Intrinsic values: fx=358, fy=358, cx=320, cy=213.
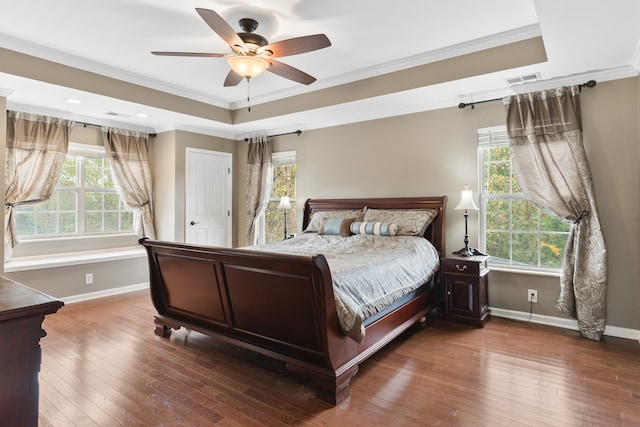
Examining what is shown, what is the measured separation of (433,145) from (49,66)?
161 inches

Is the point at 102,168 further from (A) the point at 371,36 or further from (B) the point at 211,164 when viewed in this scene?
(A) the point at 371,36

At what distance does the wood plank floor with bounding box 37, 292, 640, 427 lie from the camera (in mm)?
2078

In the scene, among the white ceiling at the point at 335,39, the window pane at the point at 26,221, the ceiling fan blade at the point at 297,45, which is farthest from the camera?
the window pane at the point at 26,221

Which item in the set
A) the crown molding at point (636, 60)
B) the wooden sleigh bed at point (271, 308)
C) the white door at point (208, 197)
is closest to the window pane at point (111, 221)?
the white door at point (208, 197)

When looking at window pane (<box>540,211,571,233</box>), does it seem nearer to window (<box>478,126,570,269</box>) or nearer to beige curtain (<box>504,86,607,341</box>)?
window (<box>478,126,570,269</box>)

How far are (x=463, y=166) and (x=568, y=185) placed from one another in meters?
1.04

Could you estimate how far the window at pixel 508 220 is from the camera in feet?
12.2

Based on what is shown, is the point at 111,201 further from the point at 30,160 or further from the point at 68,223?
the point at 30,160

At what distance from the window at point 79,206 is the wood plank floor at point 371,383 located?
5.79 feet

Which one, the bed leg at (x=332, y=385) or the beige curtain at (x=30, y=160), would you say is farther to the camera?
the beige curtain at (x=30, y=160)

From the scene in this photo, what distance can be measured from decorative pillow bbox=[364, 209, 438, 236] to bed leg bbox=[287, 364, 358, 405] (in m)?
2.01

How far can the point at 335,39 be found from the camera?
3.20 metres

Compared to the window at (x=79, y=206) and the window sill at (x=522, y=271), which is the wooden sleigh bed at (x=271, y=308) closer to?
the window sill at (x=522, y=271)

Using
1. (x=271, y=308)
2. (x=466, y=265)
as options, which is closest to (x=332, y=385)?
(x=271, y=308)
